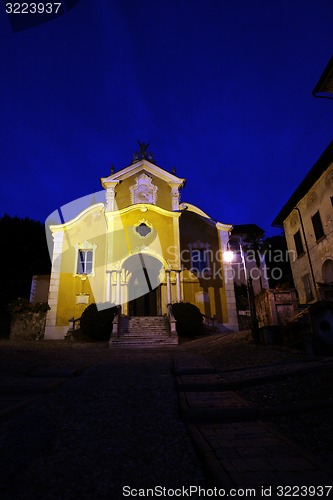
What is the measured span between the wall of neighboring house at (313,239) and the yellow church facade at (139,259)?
16.8ft

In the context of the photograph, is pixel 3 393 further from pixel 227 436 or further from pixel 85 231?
pixel 85 231

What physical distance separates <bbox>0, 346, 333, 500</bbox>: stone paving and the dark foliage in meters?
27.1

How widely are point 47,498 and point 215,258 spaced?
2096 centimetres

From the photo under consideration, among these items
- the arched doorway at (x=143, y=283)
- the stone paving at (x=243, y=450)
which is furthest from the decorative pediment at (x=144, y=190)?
the stone paving at (x=243, y=450)

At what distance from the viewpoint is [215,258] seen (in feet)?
72.9

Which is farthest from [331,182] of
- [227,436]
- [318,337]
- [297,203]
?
[227,436]

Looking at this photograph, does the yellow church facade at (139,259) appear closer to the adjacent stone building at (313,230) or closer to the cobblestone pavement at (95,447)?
the adjacent stone building at (313,230)

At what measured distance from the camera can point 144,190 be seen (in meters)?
23.6

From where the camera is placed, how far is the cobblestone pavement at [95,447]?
2.00 m

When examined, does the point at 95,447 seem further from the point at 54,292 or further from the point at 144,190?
the point at 144,190

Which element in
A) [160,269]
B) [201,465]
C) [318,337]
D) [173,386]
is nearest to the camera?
[201,465]

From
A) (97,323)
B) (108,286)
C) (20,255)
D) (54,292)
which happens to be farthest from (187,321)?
(20,255)

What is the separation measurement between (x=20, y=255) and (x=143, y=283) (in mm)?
17854

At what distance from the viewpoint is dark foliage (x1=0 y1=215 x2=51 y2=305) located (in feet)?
93.4
